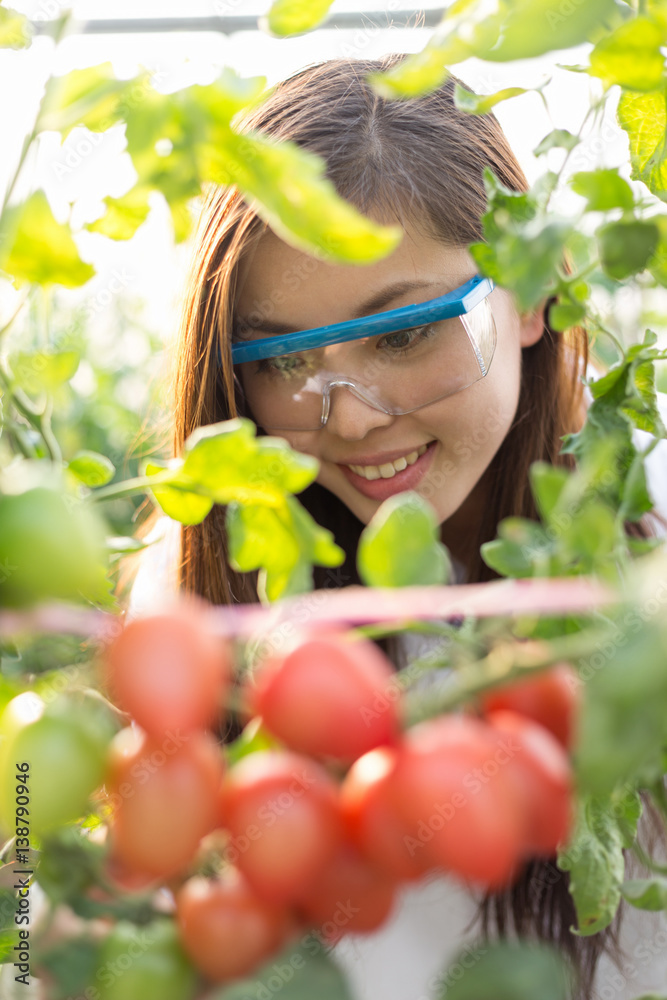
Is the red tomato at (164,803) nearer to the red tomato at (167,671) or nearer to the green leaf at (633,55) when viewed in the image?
the red tomato at (167,671)

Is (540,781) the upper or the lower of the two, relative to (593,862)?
upper

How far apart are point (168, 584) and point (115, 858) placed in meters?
0.86

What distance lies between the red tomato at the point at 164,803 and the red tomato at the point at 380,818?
0.04 m

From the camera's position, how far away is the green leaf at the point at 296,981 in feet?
0.63

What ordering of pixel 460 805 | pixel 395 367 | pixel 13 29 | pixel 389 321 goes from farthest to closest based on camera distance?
pixel 395 367 < pixel 389 321 < pixel 13 29 < pixel 460 805

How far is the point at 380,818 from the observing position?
192mm

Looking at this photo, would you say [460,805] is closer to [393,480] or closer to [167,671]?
[167,671]

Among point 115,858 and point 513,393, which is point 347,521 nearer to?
point 513,393

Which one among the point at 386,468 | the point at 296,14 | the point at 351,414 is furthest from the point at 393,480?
the point at 296,14

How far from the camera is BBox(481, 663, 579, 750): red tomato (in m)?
0.22

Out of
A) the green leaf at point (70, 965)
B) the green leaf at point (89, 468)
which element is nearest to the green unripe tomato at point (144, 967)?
the green leaf at point (70, 965)

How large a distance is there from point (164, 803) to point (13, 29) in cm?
27

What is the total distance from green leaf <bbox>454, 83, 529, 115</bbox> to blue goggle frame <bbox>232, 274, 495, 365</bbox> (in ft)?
1.48

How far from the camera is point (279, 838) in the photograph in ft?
0.63
